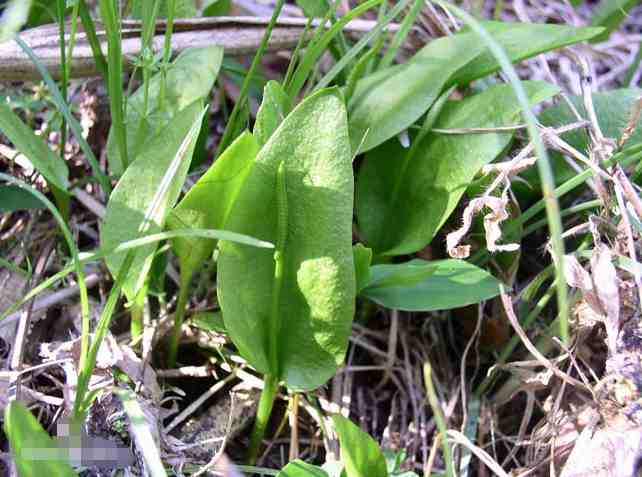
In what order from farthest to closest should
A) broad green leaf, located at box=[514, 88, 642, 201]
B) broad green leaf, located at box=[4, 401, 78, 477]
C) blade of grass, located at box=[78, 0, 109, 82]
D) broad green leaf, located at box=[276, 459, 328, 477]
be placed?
broad green leaf, located at box=[514, 88, 642, 201] → blade of grass, located at box=[78, 0, 109, 82] → broad green leaf, located at box=[276, 459, 328, 477] → broad green leaf, located at box=[4, 401, 78, 477]

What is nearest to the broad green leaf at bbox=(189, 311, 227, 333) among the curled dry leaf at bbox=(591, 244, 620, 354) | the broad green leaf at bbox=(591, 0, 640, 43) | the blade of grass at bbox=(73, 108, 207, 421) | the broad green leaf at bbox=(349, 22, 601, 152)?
the blade of grass at bbox=(73, 108, 207, 421)

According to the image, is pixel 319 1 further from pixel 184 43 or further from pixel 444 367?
pixel 444 367

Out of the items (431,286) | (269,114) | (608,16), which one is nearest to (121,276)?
(269,114)

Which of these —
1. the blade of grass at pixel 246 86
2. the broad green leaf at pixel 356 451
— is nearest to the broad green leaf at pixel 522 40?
the blade of grass at pixel 246 86

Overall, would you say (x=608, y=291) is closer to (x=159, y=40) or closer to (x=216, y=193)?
(x=216, y=193)

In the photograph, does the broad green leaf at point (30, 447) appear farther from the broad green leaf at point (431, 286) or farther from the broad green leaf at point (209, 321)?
the broad green leaf at point (431, 286)

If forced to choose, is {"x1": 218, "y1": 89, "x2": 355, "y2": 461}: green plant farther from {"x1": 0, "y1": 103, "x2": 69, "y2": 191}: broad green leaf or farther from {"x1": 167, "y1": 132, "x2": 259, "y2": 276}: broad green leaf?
{"x1": 0, "y1": 103, "x2": 69, "y2": 191}: broad green leaf
